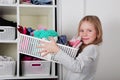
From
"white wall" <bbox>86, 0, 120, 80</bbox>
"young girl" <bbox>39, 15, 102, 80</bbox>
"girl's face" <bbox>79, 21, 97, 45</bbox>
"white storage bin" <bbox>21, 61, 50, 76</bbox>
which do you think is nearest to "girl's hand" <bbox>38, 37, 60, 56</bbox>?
"young girl" <bbox>39, 15, 102, 80</bbox>

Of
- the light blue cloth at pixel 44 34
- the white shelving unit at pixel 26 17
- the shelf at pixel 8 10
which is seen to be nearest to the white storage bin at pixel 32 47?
the light blue cloth at pixel 44 34

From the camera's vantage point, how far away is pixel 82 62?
156 centimetres

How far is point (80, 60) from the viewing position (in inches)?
62.0

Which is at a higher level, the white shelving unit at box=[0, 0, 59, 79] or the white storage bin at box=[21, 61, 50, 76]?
the white shelving unit at box=[0, 0, 59, 79]

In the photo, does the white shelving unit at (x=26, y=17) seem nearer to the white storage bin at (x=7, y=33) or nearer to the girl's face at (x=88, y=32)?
the white storage bin at (x=7, y=33)

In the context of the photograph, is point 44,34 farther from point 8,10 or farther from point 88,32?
point 8,10

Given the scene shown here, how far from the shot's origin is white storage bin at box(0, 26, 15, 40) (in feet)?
6.62

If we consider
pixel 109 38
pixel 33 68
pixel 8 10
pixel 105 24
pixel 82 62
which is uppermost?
pixel 8 10

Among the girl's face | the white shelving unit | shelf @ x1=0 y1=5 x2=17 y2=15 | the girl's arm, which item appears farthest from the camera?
shelf @ x1=0 y1=5 x2=17 y2=15

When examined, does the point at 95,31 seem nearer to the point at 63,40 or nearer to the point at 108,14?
the point at 63,40

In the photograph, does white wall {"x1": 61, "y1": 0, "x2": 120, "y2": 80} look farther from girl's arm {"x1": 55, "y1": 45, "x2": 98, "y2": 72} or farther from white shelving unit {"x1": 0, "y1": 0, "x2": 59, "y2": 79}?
girl's arm {"x1": 55, "y1": 45, "x2": 98, "y2": 72}

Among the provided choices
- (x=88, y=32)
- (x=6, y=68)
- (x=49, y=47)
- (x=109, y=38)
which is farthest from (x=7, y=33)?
(x=109, y=38)

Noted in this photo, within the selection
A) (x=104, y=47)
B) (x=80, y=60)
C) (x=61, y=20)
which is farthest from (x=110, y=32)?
(x=80, y=60)

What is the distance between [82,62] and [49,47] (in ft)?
0.77
